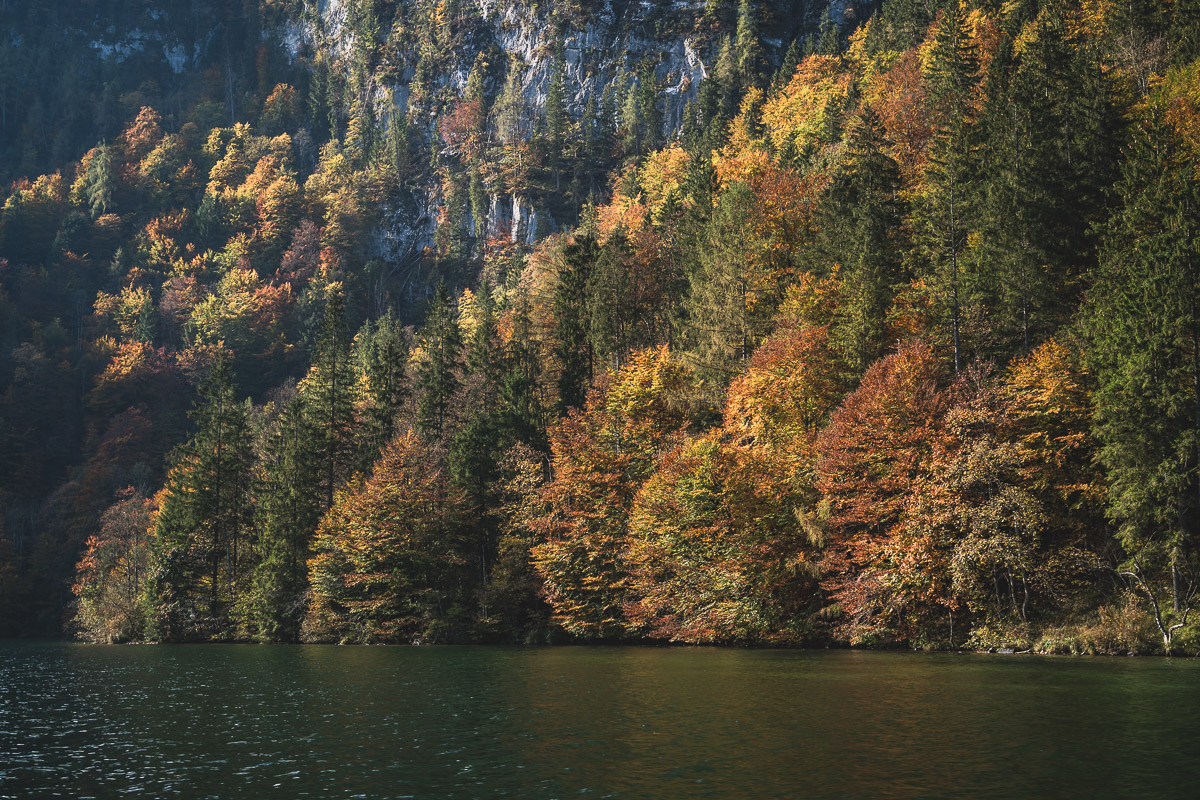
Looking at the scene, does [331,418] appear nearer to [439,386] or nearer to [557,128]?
[439,386]

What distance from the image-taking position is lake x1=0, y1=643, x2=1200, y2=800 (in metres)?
16.6

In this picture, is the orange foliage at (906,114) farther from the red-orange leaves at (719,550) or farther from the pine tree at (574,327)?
the red-orange leaves at (719,550)

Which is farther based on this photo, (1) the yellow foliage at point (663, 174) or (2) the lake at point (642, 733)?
(1) the yellow foliage at point (663, 174)

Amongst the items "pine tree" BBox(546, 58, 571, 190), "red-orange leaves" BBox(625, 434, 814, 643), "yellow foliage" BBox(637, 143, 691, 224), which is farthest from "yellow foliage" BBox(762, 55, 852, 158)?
"pine tree" BBox(546, 58, 571, 190)

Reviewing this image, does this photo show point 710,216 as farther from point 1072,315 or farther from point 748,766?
point 748,766

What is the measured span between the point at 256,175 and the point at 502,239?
6222 cm

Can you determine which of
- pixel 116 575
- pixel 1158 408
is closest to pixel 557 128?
pixel 116 575

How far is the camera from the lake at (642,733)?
16.6 meters

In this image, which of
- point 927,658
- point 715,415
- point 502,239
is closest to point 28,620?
point 502,239

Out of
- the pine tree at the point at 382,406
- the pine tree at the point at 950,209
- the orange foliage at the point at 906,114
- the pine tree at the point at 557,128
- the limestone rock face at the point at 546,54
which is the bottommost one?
the pine tree at the point at 382,406

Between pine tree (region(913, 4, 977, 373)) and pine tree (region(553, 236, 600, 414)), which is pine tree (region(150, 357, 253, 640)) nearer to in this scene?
pine tree (region(553, 236, 600, 414))

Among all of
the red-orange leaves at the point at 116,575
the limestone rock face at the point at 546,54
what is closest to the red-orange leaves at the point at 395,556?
the red-orange leaves at the point at 116,575

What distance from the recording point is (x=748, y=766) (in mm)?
17688

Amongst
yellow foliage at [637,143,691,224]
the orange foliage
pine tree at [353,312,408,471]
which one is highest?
yellow foliage at [637,143,691,224]
